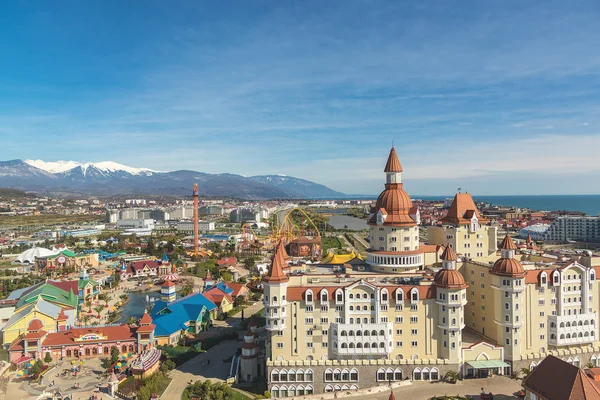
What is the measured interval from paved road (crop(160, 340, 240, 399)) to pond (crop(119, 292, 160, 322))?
58.7ft

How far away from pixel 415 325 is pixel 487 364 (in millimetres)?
5926

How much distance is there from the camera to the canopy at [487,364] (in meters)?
32.2

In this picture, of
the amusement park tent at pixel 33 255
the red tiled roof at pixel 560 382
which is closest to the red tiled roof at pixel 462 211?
the red tiled roof at pixel 560 382

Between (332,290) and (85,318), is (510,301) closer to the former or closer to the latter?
(332,290)

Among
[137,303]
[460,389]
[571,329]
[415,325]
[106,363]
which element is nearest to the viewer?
[460,389]

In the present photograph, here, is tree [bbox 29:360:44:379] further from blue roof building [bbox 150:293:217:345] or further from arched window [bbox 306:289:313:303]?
arched window [bbox 306:289:313:303]

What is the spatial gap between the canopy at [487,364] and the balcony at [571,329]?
5.18 m

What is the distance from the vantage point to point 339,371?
32.8 meters

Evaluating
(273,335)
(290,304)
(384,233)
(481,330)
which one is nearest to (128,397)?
(273,335)

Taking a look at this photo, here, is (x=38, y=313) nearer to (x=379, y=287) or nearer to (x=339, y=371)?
(x=339, y=371)

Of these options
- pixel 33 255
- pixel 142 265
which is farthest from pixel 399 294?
pixel 33 255

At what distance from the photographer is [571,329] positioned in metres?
34.3

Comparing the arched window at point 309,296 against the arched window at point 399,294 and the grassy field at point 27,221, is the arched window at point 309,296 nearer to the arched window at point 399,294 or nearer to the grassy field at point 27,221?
the arched window at point 399,294

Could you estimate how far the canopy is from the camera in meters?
32.2
